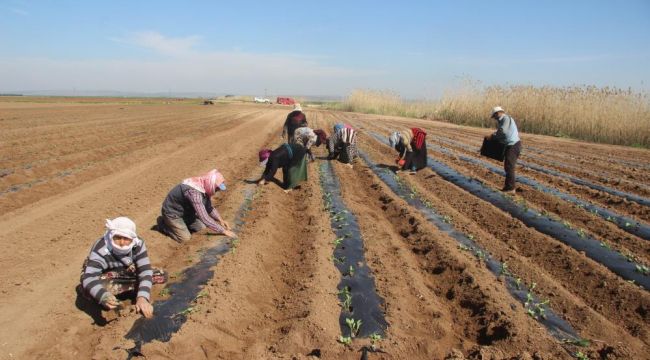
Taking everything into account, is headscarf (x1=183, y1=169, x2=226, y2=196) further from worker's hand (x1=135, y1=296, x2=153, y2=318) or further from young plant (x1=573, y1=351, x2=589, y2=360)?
young plant (x1=573, y1=351, x2=589, y2=360)

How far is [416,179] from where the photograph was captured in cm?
999

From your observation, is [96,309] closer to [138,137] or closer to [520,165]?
[520,165]

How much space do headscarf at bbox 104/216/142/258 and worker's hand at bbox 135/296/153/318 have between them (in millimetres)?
405

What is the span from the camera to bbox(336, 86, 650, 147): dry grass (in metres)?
17.1

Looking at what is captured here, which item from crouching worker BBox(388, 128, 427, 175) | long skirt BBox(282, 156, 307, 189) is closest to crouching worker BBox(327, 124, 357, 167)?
crouching worker BBox(388, 128, 427, 175)

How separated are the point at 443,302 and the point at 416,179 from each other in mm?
5793

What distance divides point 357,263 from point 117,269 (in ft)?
8.05

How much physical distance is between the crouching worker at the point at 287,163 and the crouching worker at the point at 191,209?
268 centimetres

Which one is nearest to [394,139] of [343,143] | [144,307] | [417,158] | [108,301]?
[417,158]

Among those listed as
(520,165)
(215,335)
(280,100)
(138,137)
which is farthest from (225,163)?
(280,100)

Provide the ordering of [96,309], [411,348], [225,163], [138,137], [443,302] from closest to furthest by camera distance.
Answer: [411,348] < [96,309] < [443,302] < [225,163] < [138,137]

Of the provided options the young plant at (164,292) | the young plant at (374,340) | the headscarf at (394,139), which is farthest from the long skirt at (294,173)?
the young plant at (374,340)

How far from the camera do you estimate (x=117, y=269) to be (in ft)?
13.0

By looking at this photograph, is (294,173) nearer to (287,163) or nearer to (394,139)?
(287,163)
